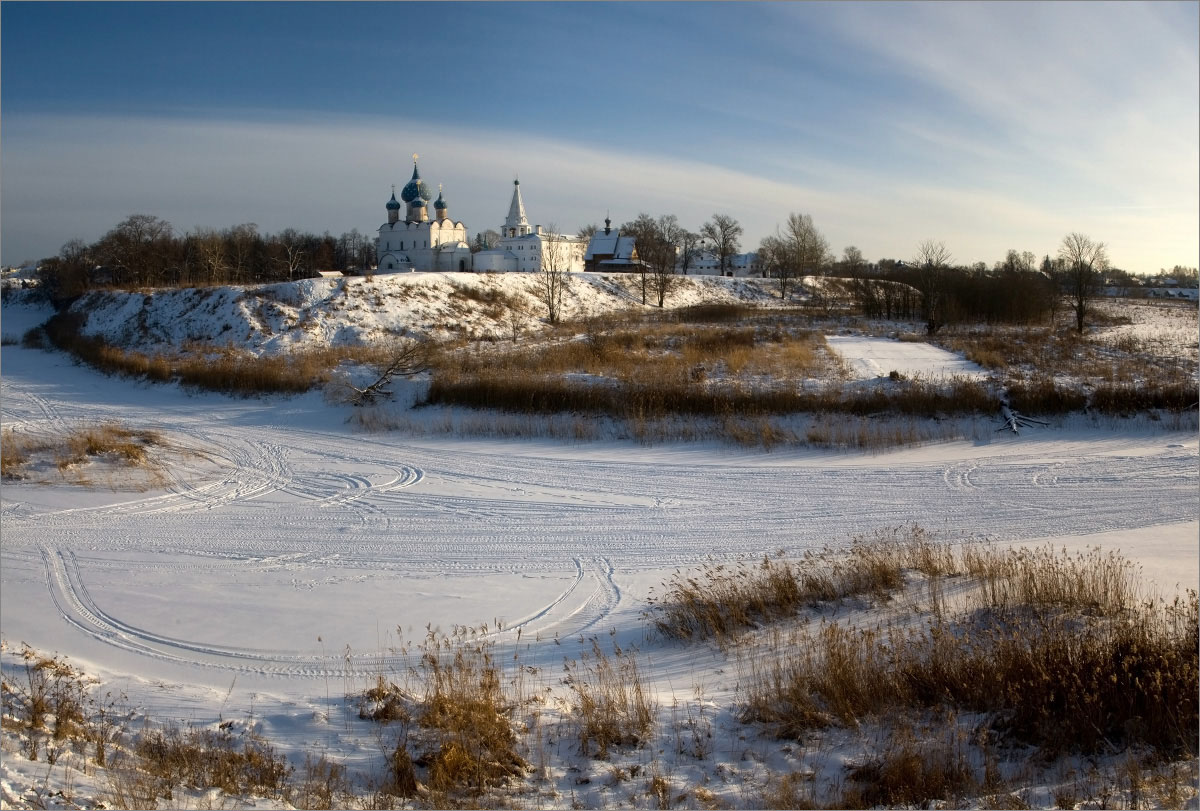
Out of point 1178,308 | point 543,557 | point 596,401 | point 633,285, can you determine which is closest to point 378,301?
point 596,401

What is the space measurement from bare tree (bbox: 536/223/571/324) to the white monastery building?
149 mm

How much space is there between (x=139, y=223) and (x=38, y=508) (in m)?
51.5

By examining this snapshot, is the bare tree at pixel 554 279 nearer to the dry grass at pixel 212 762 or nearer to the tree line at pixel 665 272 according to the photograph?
the tree line at pixel 665 272

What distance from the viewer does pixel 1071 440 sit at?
54.7 ft

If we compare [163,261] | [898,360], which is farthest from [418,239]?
[898,360]

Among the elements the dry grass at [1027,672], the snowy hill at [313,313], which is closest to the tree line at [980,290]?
the snowy hill at [313,313]

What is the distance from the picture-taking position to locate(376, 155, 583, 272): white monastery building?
67.2m

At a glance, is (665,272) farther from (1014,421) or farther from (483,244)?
(1014,421)

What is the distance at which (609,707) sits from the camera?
598 centimetres

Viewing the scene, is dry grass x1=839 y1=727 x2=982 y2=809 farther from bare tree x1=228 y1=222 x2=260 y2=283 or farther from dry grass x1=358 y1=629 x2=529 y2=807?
bare tree x1=228 y1=222 x2=260 y2=283

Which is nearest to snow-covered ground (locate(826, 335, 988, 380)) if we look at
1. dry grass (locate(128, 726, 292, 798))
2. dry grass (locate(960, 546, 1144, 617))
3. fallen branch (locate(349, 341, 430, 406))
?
fallen branch (locate(349, 341, 430, 406))

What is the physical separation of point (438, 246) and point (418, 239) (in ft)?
6.18

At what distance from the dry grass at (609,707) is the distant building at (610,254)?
75.1 meters

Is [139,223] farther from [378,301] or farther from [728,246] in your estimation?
[728,246]
